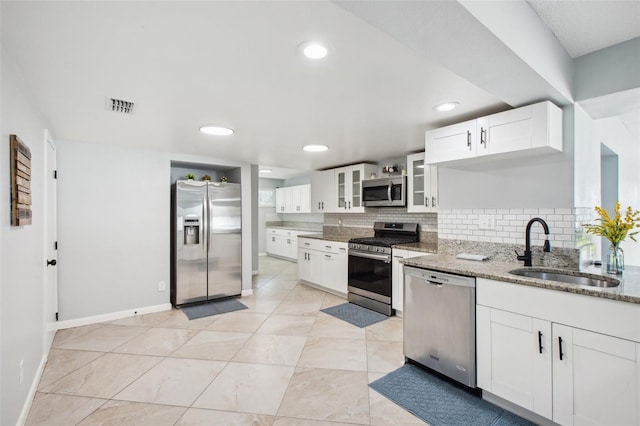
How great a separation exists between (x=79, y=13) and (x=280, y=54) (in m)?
0.89

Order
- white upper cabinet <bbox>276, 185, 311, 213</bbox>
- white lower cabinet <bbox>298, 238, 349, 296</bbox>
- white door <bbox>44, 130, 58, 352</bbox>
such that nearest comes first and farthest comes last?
white door <bbox>44, 130, 58, 352</bbox>
white lower cabinet <bbox>298, 238, 349, 296</bbox>
white upper cabinet <bbox>276, 185, 311, 213</bbox>

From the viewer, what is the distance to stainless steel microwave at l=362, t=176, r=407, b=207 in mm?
4297

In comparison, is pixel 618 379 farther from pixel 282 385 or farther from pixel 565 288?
pixel 282 385

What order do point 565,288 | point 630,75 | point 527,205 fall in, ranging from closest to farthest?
1. point 565,288
2. point 630,75
3. point 527,205

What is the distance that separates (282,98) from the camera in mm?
2262

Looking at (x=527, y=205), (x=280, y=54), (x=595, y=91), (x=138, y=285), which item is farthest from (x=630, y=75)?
(x=138, y=285)

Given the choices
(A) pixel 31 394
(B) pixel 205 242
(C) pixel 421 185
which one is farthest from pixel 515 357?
(B) pixel 205 242

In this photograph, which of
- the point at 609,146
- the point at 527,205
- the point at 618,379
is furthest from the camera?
the point at 609,146

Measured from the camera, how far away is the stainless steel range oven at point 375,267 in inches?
153

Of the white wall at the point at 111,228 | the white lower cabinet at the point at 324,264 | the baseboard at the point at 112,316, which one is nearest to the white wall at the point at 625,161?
the white lower cabinet at the point at 324,264

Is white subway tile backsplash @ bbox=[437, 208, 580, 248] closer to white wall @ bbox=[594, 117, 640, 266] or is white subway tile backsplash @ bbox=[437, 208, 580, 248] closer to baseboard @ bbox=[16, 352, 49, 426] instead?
white wall @ bbox=[594, 117, 640, 266]

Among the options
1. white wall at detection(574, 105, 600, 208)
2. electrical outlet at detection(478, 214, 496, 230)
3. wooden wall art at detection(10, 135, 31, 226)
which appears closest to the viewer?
wooden wall art at detection(10, 135, 31, 226)

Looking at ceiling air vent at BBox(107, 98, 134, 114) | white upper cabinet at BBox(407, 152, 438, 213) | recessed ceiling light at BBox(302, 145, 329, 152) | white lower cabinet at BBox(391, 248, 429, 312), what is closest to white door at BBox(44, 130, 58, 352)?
ceiling air vent at BBox(107, 98, 134, 114)

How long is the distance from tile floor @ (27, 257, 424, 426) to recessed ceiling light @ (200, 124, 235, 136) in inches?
85.6
